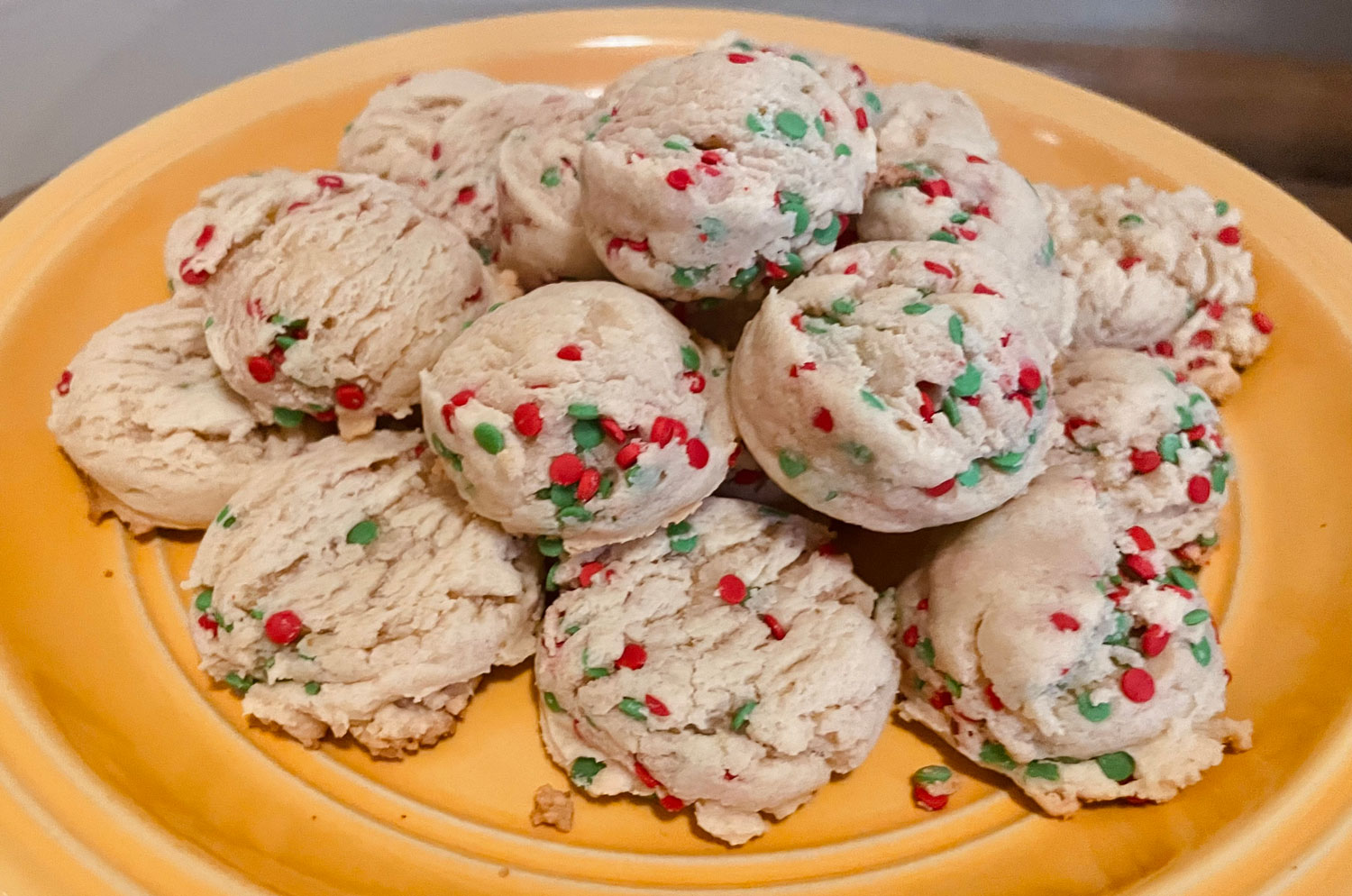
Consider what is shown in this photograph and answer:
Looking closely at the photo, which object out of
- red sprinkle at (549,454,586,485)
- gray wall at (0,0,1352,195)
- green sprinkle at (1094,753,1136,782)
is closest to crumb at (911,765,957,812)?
green sprinkle at (1094,753,1136,782)

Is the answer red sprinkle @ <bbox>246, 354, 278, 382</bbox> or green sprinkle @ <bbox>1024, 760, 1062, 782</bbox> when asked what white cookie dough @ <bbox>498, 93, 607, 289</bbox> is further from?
green sprinkle @ <bbox>1024, 760, 1062, 782</bbox>

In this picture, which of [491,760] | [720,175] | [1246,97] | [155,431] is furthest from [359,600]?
[1246,97]

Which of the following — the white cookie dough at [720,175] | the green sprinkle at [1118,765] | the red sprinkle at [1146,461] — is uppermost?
the white cookie dough at [720,175]

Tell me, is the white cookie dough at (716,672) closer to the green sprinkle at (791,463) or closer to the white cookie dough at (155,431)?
the green sprinkle at (791,463)

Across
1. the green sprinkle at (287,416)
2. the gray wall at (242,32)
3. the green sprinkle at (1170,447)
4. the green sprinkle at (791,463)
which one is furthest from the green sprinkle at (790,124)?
the gray wall at (242,32)

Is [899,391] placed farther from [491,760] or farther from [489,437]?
[491,760]

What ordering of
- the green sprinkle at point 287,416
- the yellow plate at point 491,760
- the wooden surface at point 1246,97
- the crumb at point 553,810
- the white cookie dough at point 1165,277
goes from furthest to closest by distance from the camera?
the wooden surface at point 1246,97 → the white cookie dough at point 1165,277 → the green sprinkle at point 287,416 → the crumb at point 553,810 → the yellow plate at point 491,760

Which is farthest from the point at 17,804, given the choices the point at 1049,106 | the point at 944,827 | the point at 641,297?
the point at 1049,106
